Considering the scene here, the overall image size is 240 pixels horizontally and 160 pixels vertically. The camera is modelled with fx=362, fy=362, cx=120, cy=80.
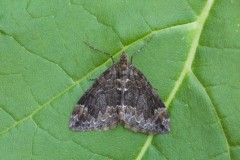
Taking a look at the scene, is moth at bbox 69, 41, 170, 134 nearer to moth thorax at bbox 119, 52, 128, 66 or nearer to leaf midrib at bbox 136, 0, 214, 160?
moth thorax at bbox 119, 52, 128, 66

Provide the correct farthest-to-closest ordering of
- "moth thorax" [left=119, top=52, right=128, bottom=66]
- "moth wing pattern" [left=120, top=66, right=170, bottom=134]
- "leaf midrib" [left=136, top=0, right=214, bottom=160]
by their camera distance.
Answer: "moth wing pattern" [left=120, top=66, right=170, bottom=134] → "moth thorax" [left=119, top=52, right=128, bottom=66] → "leaf midrib" [left=136, top=0, right=214, bottom=160]

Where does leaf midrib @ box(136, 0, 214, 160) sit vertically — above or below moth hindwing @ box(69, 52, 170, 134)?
above

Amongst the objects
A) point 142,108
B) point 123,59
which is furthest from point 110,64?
point 142,108

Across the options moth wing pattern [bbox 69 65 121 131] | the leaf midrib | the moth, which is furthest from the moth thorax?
the leaf midrib

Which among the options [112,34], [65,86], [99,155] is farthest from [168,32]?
[99,155]

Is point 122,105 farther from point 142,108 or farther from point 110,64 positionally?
point 110,64

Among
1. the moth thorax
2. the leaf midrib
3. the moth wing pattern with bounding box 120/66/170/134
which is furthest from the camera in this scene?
the moth wing pattern with bounding box 120/66/170/134

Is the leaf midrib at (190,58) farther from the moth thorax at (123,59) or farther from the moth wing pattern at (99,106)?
the moth thorax at (123,59)

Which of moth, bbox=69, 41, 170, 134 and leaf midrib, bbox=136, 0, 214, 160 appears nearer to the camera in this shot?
leaf midrib, bbox=136, 0, 214, 160
